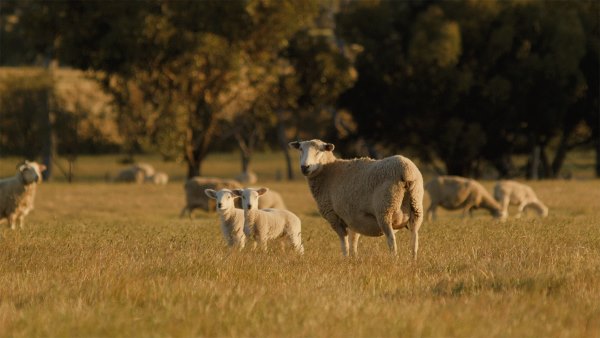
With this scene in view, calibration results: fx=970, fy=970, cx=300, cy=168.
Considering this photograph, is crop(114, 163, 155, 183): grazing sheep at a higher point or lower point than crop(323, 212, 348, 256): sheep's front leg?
lower

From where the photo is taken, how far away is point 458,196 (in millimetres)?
25797

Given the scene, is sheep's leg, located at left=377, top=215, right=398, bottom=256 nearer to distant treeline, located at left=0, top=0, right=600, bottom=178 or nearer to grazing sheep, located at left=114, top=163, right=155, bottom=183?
distant treeline, located at left=0, top=0, right=600, bottom=178

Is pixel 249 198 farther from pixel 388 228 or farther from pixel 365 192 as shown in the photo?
pixel 388 228

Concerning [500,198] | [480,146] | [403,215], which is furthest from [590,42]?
[403,215]

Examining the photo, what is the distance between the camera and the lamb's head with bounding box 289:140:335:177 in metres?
13.8

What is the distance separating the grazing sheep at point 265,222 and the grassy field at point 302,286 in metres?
0.29

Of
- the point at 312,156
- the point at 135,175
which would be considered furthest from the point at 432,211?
the point at 135,175

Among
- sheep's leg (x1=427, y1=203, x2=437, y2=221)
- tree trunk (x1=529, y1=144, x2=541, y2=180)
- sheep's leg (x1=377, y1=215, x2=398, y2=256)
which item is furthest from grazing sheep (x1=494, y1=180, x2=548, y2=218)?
tree trunk (x1=529, y1=144, x2=541, y2=180)

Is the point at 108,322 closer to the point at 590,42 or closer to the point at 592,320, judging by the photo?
the point at 592,320

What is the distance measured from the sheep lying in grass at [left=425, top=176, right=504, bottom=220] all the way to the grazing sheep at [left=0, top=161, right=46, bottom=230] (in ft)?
34.2

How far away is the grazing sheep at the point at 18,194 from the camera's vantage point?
66.3ft

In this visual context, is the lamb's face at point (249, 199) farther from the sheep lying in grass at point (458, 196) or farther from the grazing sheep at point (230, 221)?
the sheep lying in grass at point (458, 196)

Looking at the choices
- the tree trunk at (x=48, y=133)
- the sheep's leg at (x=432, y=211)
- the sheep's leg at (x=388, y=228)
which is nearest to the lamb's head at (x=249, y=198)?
the sheep's leg at (x=388, y=228)

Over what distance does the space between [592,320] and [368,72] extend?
42.1m
